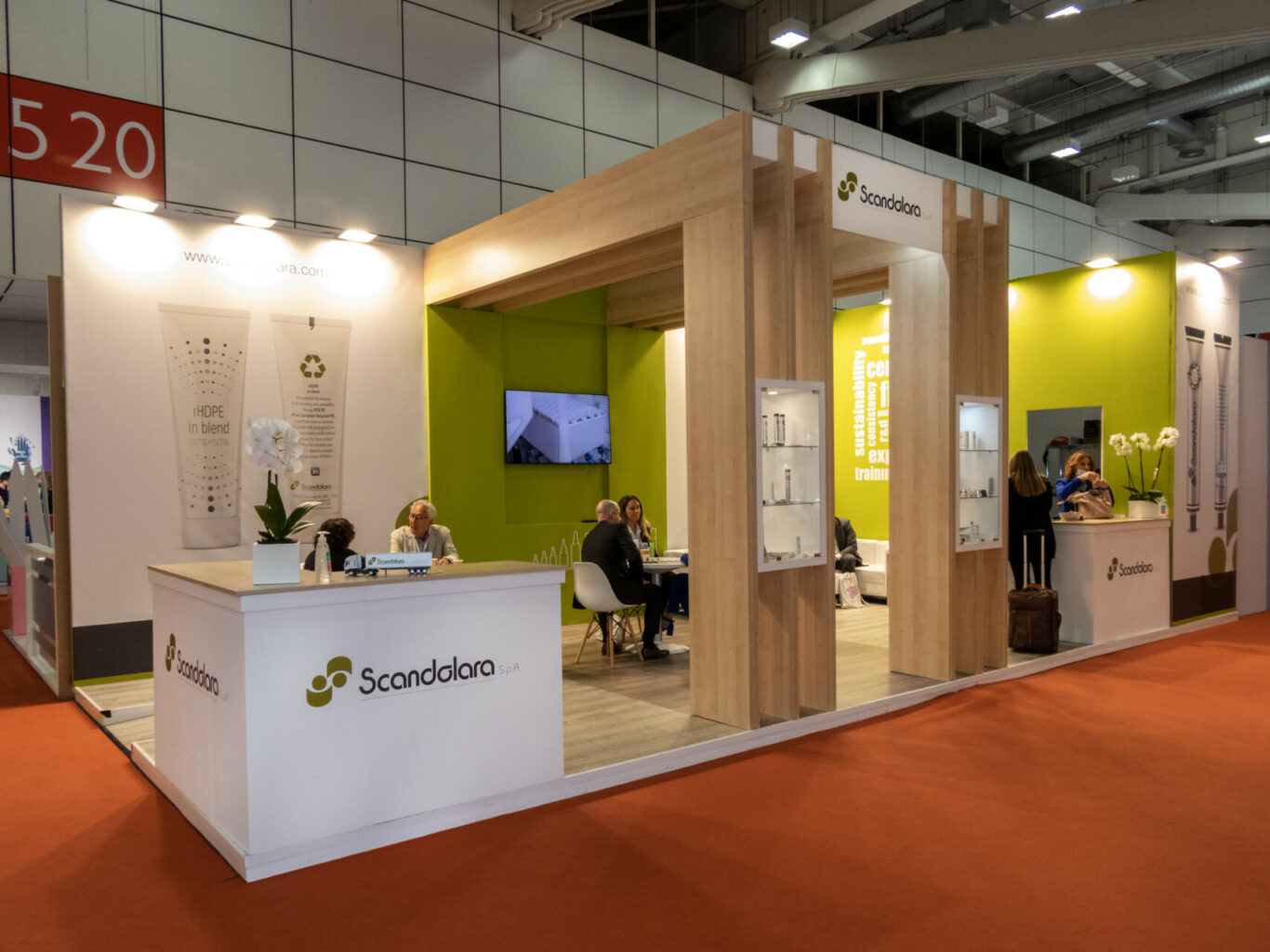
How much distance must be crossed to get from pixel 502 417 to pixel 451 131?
276 centimetres

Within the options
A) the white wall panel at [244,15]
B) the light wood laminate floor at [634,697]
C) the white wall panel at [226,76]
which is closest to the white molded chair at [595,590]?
the light wood laminate floor at [634,697]

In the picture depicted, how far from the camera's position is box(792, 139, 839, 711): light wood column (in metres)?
5.41

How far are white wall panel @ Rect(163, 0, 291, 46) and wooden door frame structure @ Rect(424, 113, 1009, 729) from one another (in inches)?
127

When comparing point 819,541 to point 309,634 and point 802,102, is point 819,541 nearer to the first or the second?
point 309,634

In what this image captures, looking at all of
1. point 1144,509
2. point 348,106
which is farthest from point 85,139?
point 1144,509

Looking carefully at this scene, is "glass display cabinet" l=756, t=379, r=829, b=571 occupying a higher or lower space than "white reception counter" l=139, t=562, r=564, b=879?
higher

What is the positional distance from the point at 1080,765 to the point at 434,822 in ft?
10.7

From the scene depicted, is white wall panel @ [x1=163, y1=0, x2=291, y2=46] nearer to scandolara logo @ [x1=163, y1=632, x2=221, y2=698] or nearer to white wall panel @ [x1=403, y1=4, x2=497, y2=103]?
white wall panel @ [x1=403, y1=4, x2=497, y2=103]

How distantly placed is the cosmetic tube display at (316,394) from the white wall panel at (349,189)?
3.26 ft

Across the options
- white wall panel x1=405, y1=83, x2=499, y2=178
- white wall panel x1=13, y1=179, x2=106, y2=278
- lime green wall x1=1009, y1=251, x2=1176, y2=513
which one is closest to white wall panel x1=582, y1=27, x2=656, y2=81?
white wall panel x1=405, y1=83, x2=499, y2=178

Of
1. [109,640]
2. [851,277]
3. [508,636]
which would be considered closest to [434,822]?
Result: [508,636]

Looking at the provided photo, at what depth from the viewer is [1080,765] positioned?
466 cm

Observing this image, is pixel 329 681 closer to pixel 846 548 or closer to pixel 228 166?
pixel 228 166

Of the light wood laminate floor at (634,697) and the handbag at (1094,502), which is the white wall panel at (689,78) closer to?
the handbag at (1094,502)
